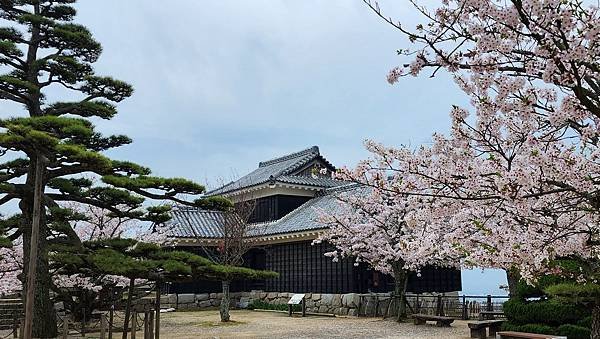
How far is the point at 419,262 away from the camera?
1642 centimetres

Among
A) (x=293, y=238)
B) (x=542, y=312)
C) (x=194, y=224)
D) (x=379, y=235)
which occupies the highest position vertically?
(x=194, y=224)

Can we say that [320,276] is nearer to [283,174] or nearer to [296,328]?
[283,174]

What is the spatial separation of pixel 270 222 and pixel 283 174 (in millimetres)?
2132

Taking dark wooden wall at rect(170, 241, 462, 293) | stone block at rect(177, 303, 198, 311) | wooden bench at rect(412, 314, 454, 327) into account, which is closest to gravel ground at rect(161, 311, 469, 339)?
wooden bench at rect(412, 314, 454, 327)

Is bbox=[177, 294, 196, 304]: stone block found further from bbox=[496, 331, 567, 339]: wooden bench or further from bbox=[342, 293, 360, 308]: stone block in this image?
bbox=[496, 331, 567, 339]: wooden bench

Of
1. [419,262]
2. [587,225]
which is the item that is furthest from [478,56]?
[419,262]

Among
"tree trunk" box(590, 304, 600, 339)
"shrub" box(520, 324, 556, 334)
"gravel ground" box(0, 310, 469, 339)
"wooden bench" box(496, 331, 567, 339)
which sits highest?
"tree trunk" box(590, 304, 600, 339)

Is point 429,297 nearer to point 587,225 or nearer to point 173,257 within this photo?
point 173,257

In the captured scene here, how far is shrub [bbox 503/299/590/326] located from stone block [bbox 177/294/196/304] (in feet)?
45.6

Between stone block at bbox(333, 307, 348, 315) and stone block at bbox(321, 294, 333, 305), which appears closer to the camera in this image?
stone block at bbox(333, 307, 348, 315)

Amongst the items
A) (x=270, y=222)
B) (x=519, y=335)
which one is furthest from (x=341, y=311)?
(x=519, y=335)

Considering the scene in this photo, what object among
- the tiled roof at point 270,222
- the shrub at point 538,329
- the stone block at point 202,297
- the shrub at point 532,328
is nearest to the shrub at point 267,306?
the stone block at point 202,297

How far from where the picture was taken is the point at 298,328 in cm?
1504

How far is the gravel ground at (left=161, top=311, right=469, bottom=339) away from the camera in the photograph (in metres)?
13.4
